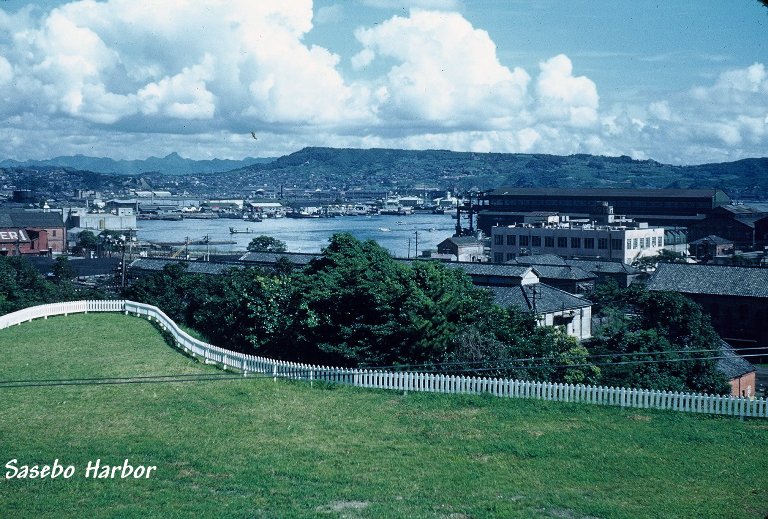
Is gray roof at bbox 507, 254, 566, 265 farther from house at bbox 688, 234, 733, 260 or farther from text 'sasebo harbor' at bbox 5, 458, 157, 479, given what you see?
text 'sasebo harbor' at bbox 5, 458, 157, 479

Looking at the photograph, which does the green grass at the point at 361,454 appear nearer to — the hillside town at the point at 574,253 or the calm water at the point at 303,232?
the hillside town at the point at 574,253

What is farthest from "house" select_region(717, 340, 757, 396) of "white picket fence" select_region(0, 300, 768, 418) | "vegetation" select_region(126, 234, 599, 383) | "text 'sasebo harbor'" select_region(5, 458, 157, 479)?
"text 'sasebo harbor'" select_region(5, 458, 157, 479)

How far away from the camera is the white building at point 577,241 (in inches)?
3103

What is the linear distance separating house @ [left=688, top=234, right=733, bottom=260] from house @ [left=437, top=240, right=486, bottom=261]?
22.8 meters

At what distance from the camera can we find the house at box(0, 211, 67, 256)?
272 feet

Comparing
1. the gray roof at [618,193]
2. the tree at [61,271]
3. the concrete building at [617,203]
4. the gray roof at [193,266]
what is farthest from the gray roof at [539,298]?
the gray roof at [618,193]

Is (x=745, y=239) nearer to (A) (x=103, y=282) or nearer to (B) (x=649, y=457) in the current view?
(A) (x=103, y=282)

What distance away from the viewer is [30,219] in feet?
297

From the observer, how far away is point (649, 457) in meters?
14.5

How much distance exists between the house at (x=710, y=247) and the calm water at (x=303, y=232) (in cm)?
3632

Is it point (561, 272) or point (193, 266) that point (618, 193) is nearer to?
point (561, 272)

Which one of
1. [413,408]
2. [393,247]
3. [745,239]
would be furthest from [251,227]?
[413,408]

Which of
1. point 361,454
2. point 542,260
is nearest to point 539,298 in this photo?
point 542,260

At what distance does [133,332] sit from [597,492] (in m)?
22.1
